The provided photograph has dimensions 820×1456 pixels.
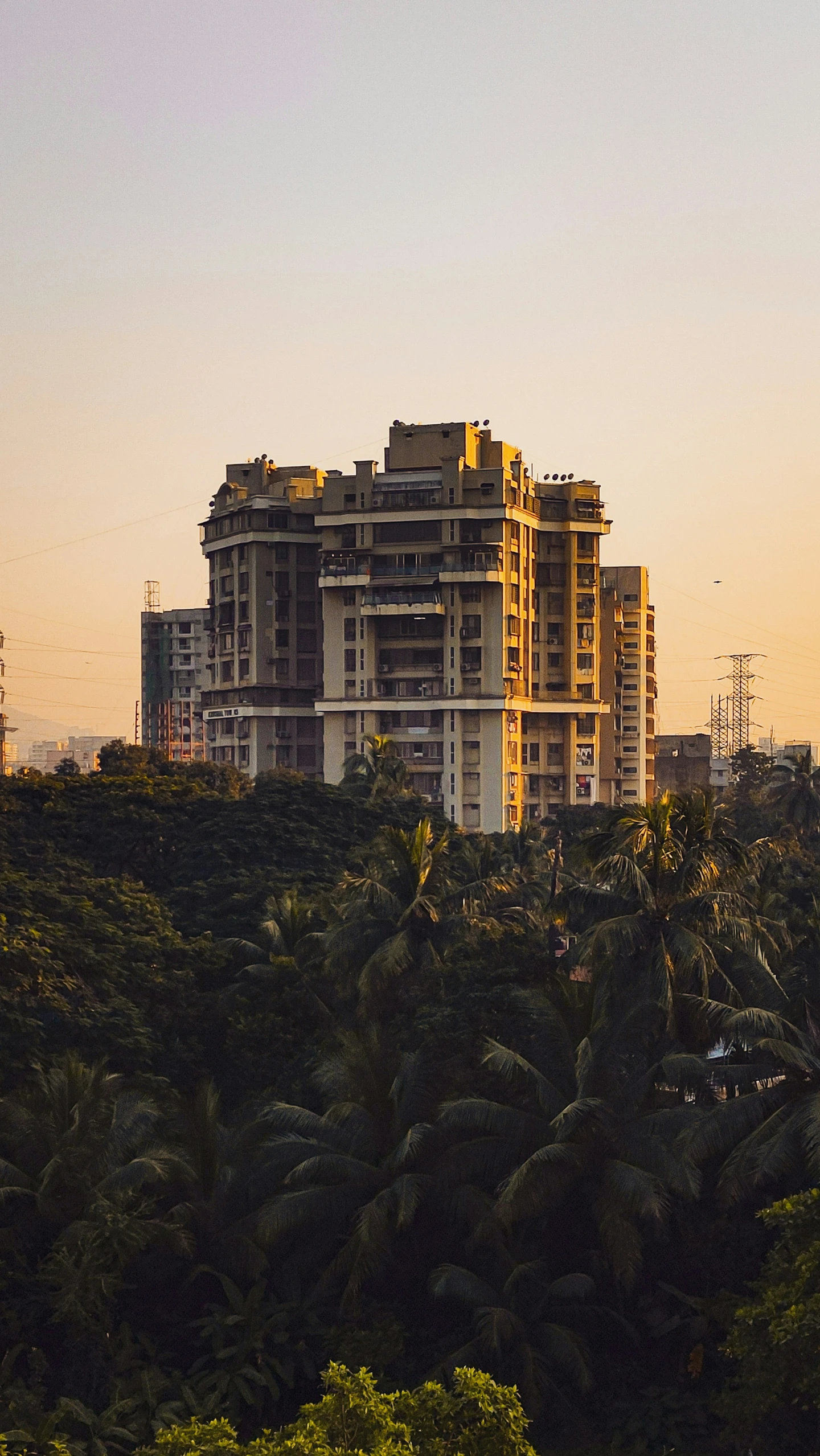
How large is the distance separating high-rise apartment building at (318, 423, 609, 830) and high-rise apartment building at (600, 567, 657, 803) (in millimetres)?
12303

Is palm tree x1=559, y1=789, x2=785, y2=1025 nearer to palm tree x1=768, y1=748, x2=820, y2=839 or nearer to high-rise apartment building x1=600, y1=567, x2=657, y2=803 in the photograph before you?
palm tree x1=768, y1=748, x2=820, y2=839

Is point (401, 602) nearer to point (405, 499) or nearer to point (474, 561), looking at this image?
point (474, 561)

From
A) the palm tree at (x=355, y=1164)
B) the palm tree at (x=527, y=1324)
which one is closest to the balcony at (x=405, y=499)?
the palm tree at (x=355, y=1164)

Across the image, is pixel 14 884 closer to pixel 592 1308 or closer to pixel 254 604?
pixel 592 1308

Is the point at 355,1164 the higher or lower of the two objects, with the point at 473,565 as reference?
lower

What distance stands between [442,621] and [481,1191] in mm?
82139

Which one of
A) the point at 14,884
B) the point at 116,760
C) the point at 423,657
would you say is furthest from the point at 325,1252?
the point at 423,657

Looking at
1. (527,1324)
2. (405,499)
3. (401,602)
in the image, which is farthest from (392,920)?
(405,499)

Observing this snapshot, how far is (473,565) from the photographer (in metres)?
106

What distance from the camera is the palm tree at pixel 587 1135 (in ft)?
87.2

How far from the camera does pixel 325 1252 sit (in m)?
28.5

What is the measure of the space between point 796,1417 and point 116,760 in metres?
77.3

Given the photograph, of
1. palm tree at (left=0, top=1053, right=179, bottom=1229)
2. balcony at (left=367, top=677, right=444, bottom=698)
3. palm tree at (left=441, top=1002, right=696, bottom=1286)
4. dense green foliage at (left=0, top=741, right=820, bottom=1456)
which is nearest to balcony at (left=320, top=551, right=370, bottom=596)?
balcony at (left=367, top=677, right=444, bottom=698)

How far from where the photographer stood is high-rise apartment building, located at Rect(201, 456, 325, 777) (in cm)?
11719
